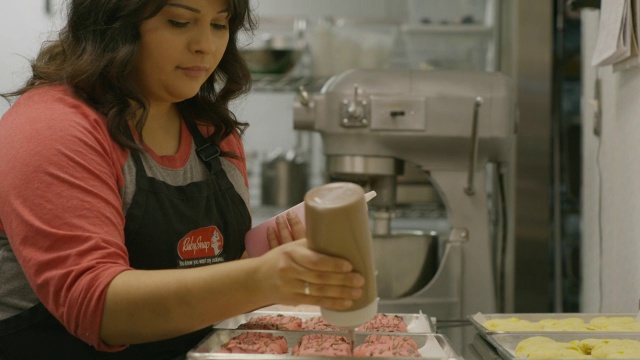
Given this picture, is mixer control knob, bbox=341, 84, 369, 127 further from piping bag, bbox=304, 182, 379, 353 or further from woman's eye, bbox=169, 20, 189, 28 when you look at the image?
piping bag, bbox=304, 182, 379, 353

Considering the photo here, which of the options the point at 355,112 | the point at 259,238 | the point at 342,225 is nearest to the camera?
the point at 342,225

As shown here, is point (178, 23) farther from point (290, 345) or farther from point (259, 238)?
point (290, 345)

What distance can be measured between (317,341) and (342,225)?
0.29m

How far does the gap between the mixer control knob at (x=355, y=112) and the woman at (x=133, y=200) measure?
21.1 inches

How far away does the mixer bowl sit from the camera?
2072 millimetres

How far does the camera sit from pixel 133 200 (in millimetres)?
1217

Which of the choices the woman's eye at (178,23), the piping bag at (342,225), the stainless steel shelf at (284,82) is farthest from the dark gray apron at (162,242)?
the stainless steel shelf at (284,82)

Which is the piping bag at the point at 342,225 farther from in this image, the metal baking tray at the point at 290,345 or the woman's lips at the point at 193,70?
the woman's lips at the point at 193,70

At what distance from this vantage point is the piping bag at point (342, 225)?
0.91 m

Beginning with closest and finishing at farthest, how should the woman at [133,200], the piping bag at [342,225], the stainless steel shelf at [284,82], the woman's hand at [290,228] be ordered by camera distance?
the piping bag at [342,225] < the woman at [133,200] < the woman's hand at [290,228] < the stainless steel shelf at [284,82]

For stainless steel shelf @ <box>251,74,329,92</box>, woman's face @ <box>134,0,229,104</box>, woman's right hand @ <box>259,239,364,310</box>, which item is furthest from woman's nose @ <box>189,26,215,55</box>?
stainless steel shelf @ <box>251,74,329,92</box>

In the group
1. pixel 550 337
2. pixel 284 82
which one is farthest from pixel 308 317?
pixel 284 82

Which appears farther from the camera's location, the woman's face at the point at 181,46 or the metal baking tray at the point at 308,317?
the metal baking tray at the point at 308,317

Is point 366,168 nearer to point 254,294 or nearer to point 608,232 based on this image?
point 608,232
